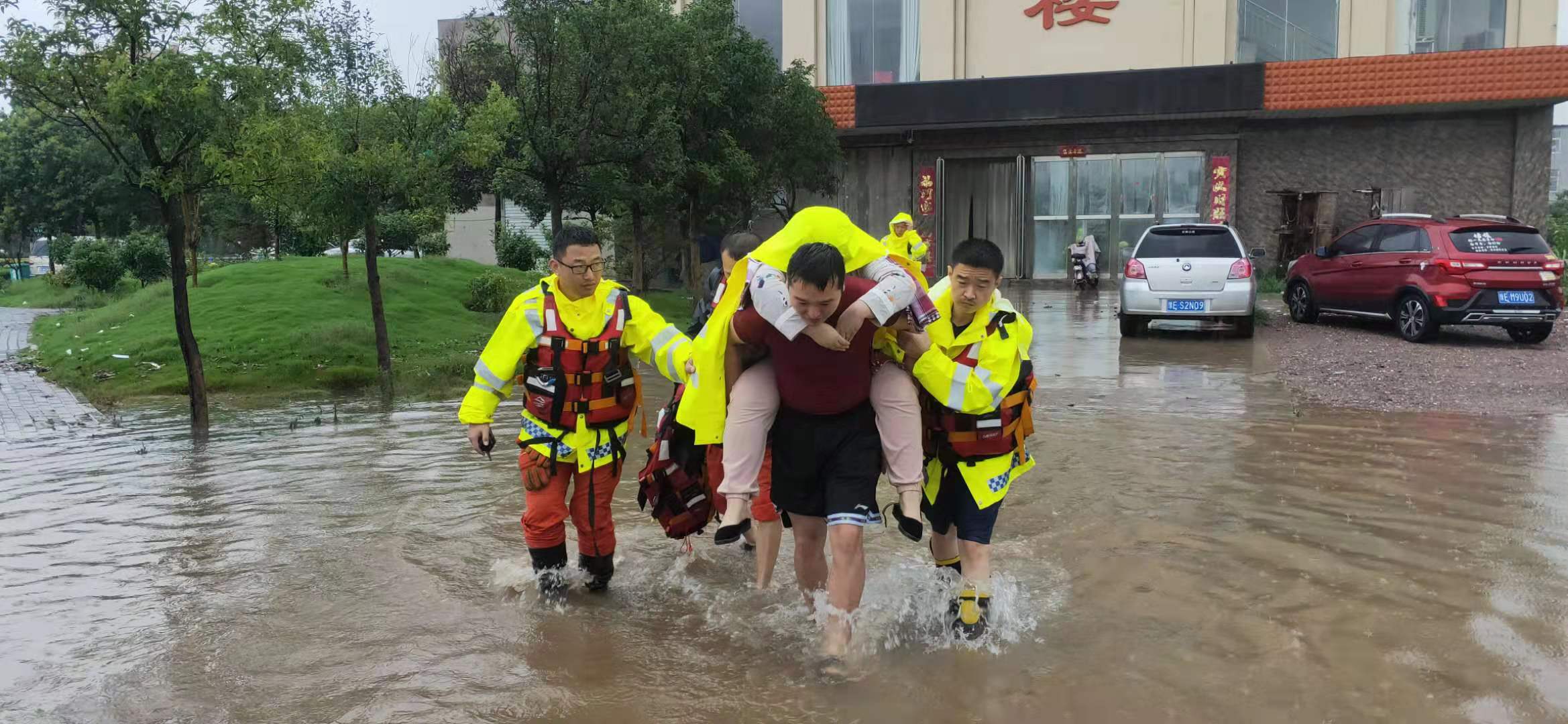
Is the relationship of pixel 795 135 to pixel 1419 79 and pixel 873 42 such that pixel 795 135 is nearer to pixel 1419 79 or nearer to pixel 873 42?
pixel 873 42

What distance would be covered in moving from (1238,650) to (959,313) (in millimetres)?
1640

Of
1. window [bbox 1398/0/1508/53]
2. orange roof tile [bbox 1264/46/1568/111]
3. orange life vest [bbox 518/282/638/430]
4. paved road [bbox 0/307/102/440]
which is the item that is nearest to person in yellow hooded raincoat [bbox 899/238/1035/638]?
orange life vest [bbox 518/282/638/430]

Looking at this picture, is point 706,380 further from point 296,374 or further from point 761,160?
point 761,160

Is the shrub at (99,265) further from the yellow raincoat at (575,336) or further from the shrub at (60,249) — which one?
the yellow raincoat at (575,336)

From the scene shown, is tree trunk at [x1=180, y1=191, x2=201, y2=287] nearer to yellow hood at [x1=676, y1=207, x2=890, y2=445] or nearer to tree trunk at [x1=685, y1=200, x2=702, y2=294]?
tree trunk at [x1=685, y1=200, x2=702, y2=294]

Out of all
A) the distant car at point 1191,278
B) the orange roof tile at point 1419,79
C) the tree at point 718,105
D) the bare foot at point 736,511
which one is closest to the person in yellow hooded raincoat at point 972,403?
the bare foot at point 736,511

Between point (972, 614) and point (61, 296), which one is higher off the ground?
point (61, 296)

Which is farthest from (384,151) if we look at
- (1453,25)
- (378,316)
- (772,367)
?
(1453,25)

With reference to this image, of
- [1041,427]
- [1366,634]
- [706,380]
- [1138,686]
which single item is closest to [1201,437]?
[1041,427]

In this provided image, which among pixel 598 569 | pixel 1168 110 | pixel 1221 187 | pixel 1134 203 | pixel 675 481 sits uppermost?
pixel 1168 110

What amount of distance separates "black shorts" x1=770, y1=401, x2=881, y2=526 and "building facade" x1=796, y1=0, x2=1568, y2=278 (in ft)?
70.0

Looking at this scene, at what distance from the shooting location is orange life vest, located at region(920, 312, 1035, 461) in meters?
4.25

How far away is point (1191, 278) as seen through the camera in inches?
566

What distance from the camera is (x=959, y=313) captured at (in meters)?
4.26
